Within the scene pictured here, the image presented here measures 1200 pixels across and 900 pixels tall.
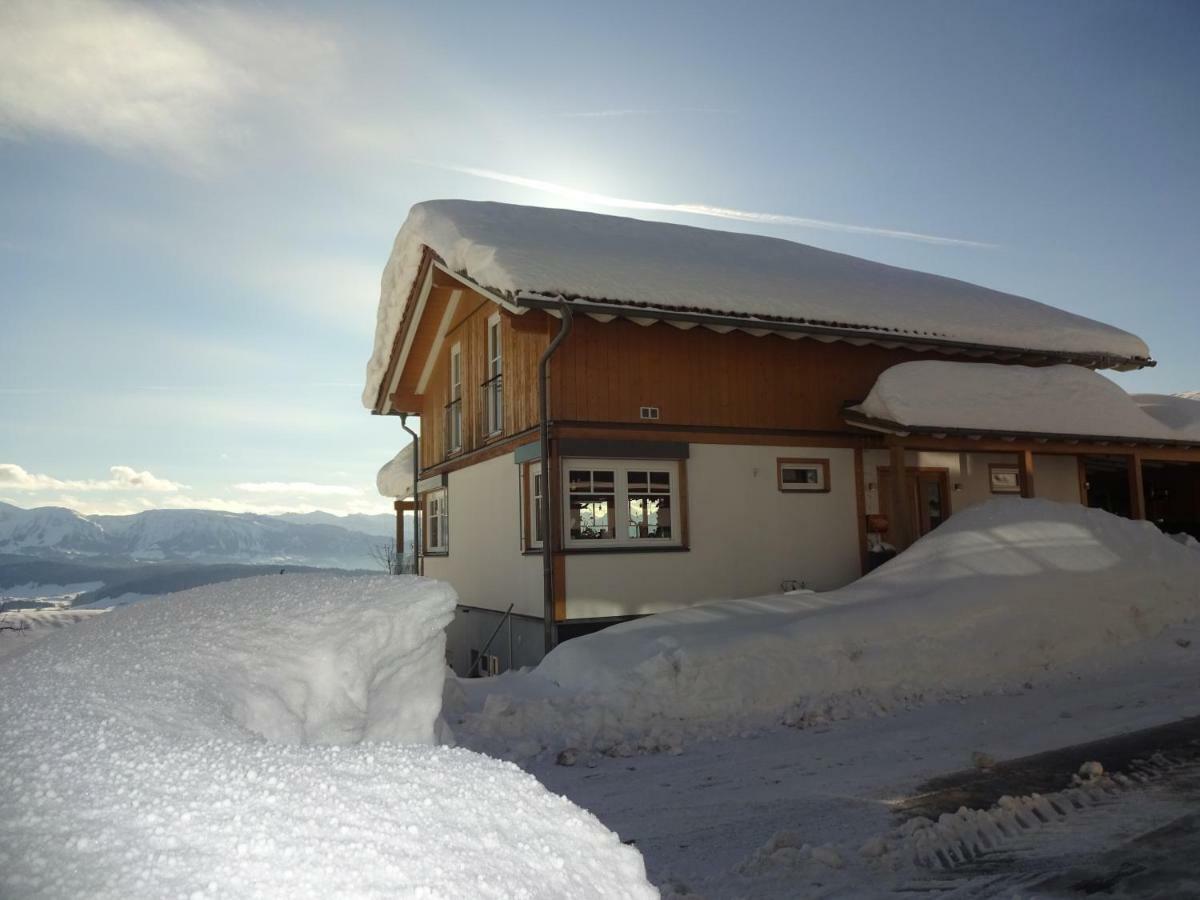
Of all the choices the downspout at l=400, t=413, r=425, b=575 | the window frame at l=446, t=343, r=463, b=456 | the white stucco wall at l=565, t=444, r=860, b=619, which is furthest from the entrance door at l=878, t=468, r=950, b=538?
the downspout at l=400, t=413, r=425, b=575

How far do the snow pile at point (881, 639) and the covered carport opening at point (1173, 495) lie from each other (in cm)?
745

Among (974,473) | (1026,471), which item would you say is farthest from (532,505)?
(1026,471)

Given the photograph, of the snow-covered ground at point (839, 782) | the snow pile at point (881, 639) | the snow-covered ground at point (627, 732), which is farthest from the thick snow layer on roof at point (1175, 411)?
the snow-covered ground at point (839, 782)

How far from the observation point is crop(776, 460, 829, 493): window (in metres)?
13.2

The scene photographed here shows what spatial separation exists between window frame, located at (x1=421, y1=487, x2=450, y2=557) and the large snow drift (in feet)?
45.4

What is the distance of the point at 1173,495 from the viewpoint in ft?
60.1

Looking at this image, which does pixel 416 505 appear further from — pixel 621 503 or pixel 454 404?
pixel 621 503

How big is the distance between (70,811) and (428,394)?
1795cm

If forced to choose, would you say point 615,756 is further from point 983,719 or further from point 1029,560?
point 1029,560

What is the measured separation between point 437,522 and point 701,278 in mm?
8763

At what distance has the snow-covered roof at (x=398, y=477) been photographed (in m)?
22.2

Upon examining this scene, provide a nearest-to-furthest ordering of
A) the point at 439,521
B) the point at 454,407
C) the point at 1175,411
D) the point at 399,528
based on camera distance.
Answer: the point at 1175,411
the point at 454,407
the point at 439,521
the point at 399,528

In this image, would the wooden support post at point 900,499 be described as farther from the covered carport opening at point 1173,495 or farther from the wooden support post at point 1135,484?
the covered carport opening at point 1173,495

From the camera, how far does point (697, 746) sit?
24.7ft
